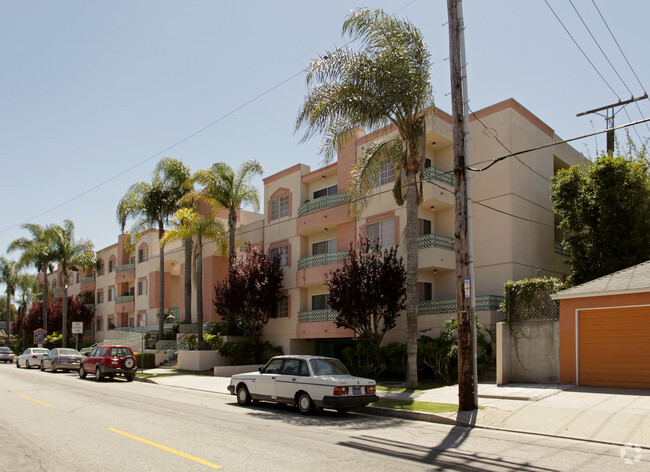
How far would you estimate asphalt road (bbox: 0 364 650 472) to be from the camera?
8.02 metres

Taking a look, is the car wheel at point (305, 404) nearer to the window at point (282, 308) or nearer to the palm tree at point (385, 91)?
the palm tree at point (385, 91)

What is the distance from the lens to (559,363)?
17750 mm

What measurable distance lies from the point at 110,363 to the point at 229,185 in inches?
468

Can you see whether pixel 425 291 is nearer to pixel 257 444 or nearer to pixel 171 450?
pixel 257 444

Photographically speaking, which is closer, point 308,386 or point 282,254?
point 308,386

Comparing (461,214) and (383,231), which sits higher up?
(383,231)

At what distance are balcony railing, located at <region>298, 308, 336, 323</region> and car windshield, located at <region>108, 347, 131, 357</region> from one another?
9074mm

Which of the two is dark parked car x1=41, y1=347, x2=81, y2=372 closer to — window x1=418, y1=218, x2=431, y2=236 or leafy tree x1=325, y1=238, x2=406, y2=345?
leafy tree x1=325, y1=238, x2=406, y2=345

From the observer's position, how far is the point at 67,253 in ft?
173

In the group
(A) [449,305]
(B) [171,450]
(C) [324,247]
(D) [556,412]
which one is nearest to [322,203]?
(C) [324,247]

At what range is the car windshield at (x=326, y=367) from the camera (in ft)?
46.5

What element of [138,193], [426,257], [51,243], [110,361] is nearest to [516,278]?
[426,257]

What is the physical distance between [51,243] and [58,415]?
44443mm

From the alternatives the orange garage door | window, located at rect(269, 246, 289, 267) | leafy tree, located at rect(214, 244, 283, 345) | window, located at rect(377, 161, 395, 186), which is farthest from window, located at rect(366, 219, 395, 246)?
the orange garage door
